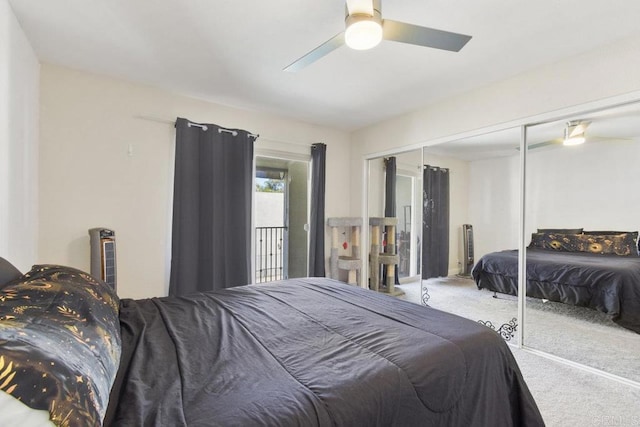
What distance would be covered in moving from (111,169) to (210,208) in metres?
0.96

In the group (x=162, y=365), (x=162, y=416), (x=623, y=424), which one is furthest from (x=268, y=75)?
(x=623, y=424)

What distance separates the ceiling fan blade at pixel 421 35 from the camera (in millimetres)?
1668

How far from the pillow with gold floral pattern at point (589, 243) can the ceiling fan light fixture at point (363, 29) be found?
231 cm

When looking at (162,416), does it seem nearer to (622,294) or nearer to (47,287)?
(47,287)

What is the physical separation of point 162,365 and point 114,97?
2.79m

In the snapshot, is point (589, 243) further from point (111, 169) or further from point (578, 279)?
point (111, 169)

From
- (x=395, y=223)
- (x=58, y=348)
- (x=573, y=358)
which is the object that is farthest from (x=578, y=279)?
(x=58, y=348)

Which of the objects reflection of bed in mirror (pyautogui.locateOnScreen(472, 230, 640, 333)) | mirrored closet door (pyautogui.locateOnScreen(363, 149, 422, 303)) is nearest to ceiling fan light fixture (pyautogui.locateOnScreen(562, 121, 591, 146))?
reflection of bed in mirror (pyautogui.locateOnScreen(472, 230, 640, 333))

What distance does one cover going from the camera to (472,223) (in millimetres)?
3379

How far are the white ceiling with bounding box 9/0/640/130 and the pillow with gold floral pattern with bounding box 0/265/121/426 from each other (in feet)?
5.68

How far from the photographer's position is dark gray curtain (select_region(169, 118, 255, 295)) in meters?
3.16

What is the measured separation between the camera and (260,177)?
445 cm

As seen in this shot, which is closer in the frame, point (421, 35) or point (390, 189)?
point (421, 35)

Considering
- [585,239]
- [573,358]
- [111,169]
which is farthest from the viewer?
[111,169]
